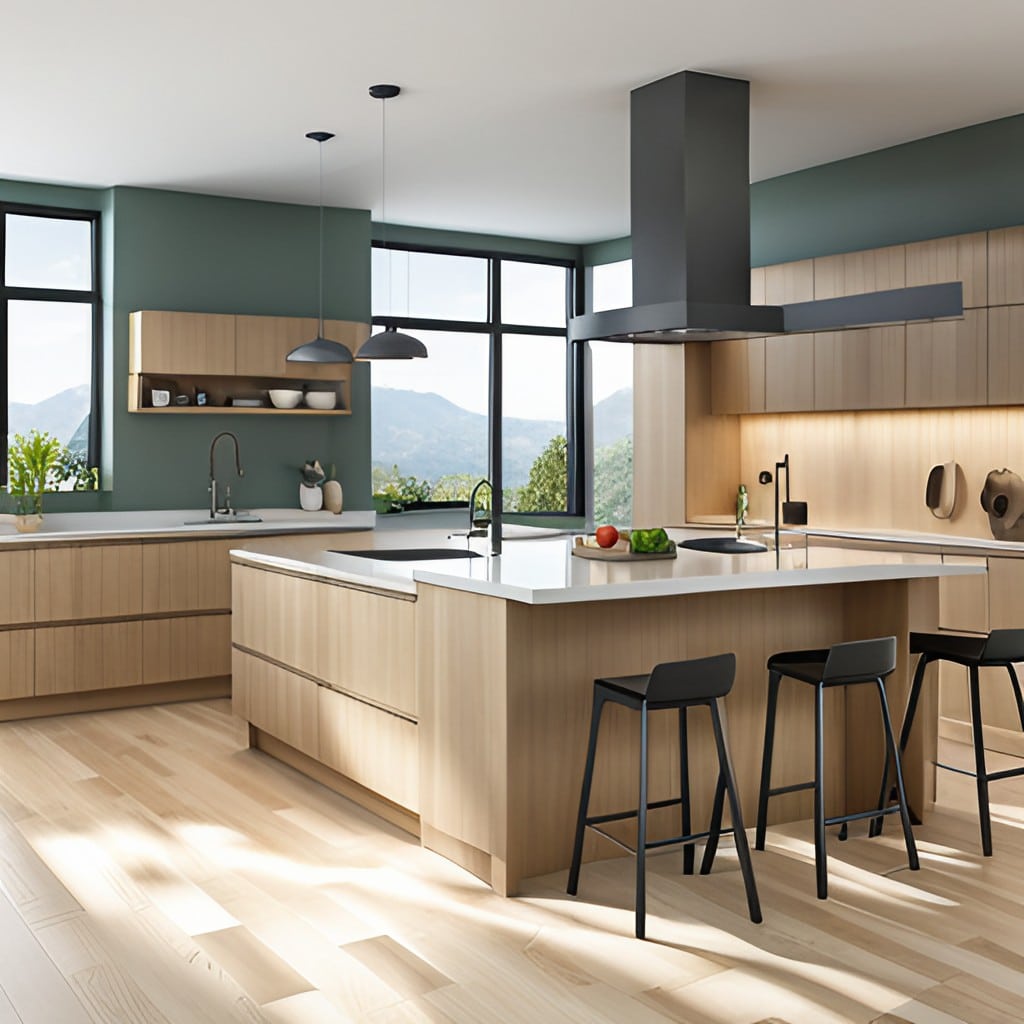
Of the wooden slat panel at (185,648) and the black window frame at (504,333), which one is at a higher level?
the black window frame at (504,333)

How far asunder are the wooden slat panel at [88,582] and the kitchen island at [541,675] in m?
1.75

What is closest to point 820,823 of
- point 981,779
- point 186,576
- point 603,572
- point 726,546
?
point 981,779

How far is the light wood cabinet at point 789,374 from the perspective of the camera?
254 inches

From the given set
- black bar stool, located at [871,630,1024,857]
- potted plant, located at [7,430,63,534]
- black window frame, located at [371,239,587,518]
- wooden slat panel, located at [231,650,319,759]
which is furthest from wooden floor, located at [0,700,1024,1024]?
black window frame, located at [371,239,587,518]

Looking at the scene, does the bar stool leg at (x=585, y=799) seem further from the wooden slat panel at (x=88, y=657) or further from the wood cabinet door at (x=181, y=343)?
the wood cabinet door at (x=181, y=343)

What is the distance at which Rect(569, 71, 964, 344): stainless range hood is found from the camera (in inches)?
194

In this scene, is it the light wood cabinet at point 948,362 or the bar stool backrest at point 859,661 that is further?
the light wood cabinet at point 948,362

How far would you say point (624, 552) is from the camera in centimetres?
412

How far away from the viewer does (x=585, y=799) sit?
138 inches

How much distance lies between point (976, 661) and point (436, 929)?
1.97m

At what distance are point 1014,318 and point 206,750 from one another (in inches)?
163

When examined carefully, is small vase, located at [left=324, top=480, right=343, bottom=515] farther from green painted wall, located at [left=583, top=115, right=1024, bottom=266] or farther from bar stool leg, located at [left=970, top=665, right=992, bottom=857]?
bar stool leg, located at [left=970, top=665, right=992, bottom=857]

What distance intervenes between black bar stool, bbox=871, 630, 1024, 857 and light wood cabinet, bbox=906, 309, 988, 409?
187cm

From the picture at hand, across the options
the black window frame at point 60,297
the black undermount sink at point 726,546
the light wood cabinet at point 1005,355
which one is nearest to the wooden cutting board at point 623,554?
the black undermount sink at point 726,546
